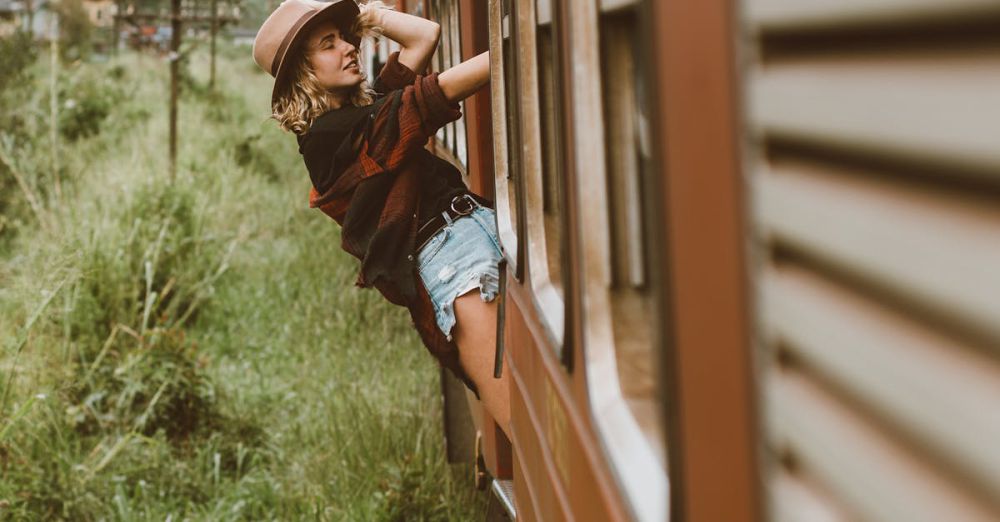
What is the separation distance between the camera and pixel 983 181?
1.62 ft

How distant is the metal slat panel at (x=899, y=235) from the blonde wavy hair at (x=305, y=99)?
2502mm

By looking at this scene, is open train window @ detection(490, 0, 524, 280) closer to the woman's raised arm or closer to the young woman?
the young woman

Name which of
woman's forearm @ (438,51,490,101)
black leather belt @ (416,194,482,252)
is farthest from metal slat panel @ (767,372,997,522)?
black leather belt @ (416,194,482,252)

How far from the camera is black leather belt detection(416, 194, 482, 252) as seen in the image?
3.10 metres

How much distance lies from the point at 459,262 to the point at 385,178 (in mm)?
283

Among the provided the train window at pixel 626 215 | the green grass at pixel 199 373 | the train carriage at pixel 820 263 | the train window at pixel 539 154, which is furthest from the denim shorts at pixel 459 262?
the train carriage at pixel 820 263

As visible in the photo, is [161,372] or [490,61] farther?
[161,372]

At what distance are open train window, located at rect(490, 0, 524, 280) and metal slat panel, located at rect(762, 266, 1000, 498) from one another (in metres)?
1.62

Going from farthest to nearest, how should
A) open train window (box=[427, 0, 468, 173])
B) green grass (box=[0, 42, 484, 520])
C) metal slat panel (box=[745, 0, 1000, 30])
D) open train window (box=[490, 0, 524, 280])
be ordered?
green grass (box=[0, 42, 484, 520])
open train window (box=[427, 0, 468, 173])
open train window (box=[490, 0, 524, 280])
metal slat panel (box=[745, 0, 1000, 30])

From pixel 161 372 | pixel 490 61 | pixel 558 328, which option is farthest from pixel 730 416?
pixel 161 372

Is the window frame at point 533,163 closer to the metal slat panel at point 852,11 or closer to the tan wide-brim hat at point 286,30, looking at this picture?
the tan wide-brim hat at point 286,30

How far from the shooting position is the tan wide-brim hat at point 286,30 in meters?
3.12

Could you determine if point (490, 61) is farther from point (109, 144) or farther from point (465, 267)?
point (109, 144)

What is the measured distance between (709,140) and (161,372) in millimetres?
5300
